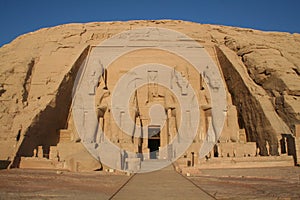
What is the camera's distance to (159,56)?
20.5 m

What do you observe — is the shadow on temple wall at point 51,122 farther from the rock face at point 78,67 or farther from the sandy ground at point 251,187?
the sandy ground at point 251,187

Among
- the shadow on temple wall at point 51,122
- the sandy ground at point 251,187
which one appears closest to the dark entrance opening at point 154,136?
the shadow on temple wall at point 51,122

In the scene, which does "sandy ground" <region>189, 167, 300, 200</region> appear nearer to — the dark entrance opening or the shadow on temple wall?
the shadow on temple wall

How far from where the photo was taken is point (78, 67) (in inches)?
725

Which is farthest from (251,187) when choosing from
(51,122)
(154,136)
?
(154,136)

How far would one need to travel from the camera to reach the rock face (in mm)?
14227

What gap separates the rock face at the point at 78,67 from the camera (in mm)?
14227

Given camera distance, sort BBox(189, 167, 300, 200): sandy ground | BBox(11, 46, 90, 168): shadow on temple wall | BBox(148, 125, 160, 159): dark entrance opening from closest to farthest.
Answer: BBox(189, 167, 300, 200): sandy ground → BBox(11, 46, 90, 168): shadow on temple wall → BBox(148, 125, 160, 159): dark entrance opening

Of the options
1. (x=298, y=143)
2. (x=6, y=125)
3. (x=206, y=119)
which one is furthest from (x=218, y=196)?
(x=206, y=119)

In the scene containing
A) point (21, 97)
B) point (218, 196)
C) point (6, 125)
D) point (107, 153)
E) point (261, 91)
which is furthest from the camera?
point (261, 91)

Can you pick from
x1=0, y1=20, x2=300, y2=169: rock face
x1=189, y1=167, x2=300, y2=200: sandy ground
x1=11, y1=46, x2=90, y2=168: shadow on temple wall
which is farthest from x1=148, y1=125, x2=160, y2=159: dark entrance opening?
x1=189, y1=167, x2=300, y2=200: sandy ground

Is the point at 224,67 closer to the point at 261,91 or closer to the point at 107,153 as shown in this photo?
the point at 261,91

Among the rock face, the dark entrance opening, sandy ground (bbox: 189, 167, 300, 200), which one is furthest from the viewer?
the dark entrance opening

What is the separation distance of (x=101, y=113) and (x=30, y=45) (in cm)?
833
